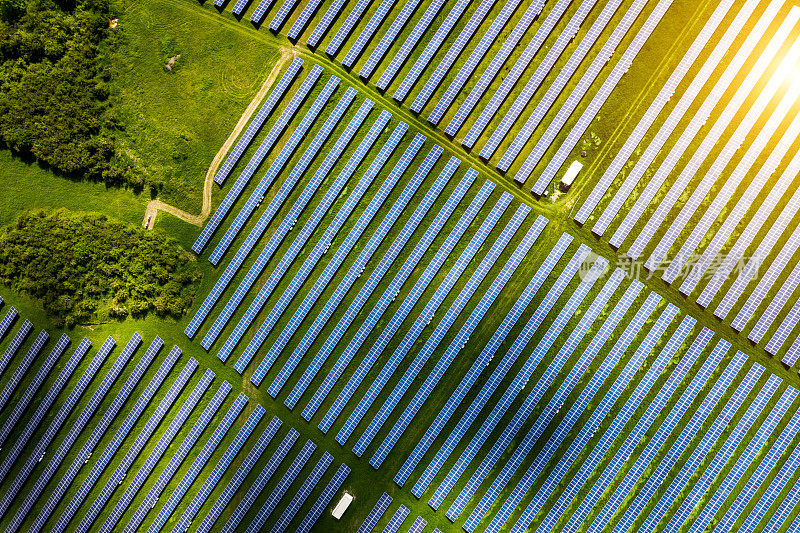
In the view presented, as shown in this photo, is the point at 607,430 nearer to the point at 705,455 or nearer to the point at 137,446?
the point at 705,455

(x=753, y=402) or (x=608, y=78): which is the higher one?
(x=608, y=78)

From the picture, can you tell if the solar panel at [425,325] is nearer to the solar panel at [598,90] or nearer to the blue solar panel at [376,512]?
the blue solar panel at [376,512]

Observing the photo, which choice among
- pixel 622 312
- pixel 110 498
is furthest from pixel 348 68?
pixel 110 498

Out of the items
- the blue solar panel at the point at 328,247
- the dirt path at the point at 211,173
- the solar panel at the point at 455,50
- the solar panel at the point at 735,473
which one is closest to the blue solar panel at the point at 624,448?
the solar panel at the point at 735,473

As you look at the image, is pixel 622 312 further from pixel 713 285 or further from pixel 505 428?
pixel 505 428

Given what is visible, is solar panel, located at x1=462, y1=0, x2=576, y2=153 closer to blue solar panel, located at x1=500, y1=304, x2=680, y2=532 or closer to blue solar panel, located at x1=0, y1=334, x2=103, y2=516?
blue solar panel, located at x1=500, y1=304, x2=680, y2=532

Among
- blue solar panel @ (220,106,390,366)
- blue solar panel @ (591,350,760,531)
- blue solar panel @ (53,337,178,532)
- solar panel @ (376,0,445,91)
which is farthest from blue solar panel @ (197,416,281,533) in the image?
solar panel @ (376,0,445,91)
